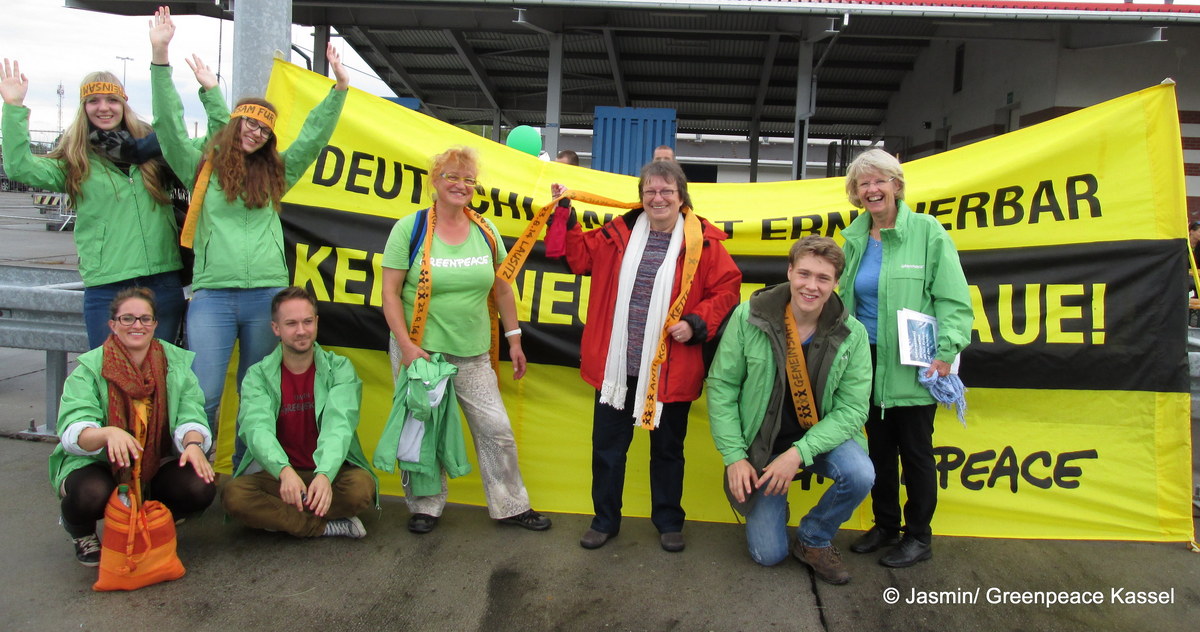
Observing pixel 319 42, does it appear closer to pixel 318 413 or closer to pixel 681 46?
pixel 681 46

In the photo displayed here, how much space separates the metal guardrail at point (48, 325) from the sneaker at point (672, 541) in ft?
10.9

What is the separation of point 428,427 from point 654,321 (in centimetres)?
112

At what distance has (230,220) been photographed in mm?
3514

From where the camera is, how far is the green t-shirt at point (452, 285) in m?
3.37

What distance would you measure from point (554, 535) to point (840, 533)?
1379 mm

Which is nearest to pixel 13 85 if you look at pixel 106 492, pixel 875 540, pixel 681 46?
pixel 106 492

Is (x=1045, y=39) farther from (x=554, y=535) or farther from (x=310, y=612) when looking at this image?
(x=310, y=612)

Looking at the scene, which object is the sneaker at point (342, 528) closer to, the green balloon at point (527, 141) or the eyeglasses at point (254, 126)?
the eyeglasses at point (254, 126)

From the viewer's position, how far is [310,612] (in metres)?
2.89

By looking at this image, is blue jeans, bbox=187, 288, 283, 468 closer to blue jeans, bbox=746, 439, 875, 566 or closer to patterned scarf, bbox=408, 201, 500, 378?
patterned scarf, bbox=408, 201, 500, 378

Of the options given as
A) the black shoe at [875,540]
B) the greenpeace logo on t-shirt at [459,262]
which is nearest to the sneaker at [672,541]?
the black shoe at [875,540]

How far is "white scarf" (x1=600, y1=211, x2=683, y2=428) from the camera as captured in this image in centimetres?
332

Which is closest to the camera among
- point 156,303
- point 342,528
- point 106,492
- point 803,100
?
point 106,492

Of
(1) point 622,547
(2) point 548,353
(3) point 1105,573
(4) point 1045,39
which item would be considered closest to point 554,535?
(1) point 622,547
